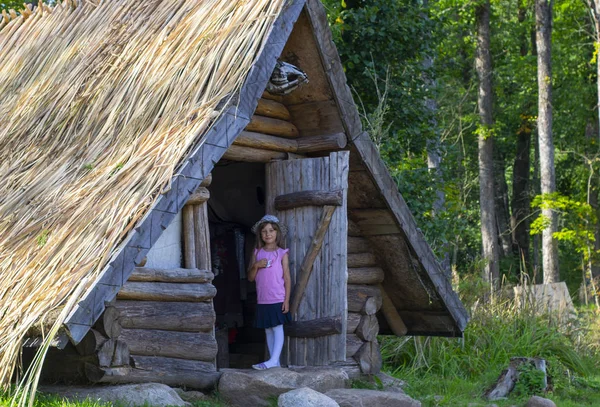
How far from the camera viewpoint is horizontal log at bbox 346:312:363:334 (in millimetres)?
9711

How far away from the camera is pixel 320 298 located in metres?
8.88

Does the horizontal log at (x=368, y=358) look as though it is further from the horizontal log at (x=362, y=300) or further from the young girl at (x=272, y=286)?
the young girl at (x=272, y=286)

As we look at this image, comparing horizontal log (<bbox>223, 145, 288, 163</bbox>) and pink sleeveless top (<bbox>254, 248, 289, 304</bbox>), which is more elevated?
horizontal log (<bbox>223, 145, 288, 163</bbox>)

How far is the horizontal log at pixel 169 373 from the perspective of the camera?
7504 millimetres

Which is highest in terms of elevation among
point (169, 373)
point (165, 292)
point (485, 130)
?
point (485, 130)

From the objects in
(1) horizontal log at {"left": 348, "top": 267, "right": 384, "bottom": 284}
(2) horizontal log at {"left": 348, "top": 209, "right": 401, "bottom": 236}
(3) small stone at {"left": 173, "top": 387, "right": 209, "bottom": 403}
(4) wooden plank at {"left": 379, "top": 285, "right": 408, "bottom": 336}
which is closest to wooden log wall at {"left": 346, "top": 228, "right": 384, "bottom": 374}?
(1) horizontal log at {"left": 348, "top": 267, "right": 384, "bottom": 284}

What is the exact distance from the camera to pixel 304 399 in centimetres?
743

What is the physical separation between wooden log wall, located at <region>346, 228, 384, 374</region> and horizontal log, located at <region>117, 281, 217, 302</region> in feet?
6.98

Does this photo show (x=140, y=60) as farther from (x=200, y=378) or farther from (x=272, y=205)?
(x=200, y=378)

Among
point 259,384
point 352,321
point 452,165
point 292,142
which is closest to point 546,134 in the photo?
point 452,165

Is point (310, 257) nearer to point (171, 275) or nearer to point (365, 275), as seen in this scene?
point (365, 275)

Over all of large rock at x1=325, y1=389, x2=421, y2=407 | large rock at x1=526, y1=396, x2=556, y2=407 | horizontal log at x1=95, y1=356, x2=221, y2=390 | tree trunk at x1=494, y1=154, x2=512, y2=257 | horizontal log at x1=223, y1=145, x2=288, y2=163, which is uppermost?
tree trunk at x1=494, y1=154, x2=512, y2=257

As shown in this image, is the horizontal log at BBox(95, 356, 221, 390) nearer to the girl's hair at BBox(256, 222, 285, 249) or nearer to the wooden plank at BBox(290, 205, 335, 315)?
the wooden plank at BBox(290, 205, 335, 315)

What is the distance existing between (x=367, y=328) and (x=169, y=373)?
2.62 m
